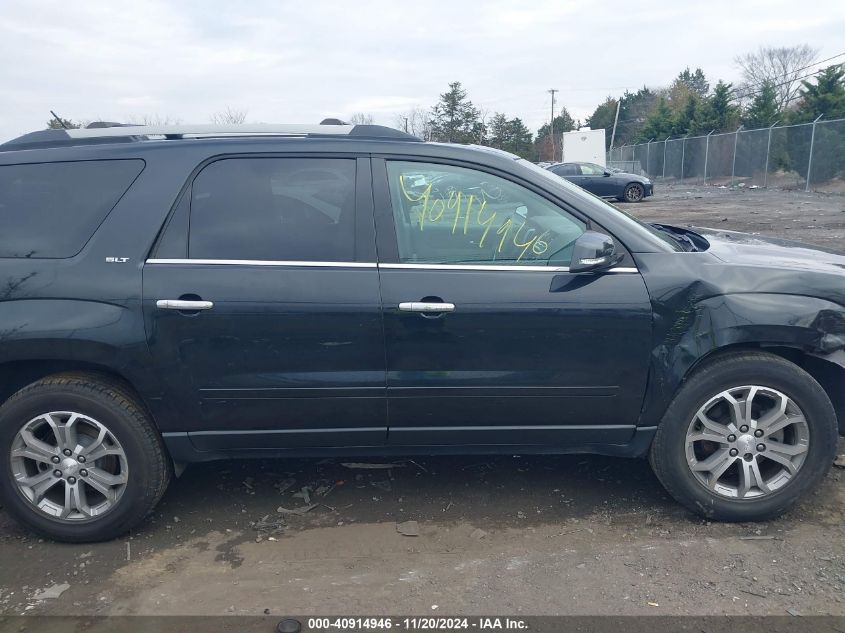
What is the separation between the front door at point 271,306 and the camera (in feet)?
10.3

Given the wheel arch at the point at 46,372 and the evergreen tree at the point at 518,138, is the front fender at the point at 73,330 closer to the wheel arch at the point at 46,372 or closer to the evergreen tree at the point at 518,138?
the wheel arch at the point at 46,372

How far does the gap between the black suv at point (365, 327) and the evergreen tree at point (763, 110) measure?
34.1 metres

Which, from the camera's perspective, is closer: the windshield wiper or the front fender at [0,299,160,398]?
the front fender at [0,299,160,398]

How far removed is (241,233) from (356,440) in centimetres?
113

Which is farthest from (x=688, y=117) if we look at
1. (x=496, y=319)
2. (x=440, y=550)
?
(x=440, y=550)

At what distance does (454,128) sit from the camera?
34781 mm

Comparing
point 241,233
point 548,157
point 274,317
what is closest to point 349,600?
point 274,317

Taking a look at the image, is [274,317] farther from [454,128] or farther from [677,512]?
[454,128]

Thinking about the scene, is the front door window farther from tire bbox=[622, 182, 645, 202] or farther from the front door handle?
tire bbox=[622, 182, 645, 202]

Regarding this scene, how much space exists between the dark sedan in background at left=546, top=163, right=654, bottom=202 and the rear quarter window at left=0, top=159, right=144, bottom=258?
22.2m

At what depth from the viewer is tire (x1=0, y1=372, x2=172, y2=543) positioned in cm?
319

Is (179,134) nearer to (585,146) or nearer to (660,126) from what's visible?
(585,146)

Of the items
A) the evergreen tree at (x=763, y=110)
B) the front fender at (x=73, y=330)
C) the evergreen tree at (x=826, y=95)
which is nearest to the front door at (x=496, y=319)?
the front fender at (x=73, y=330)

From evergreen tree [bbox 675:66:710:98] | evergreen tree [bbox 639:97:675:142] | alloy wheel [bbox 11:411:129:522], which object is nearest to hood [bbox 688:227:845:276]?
alloy wheel [bbox 11:411:129:522]
